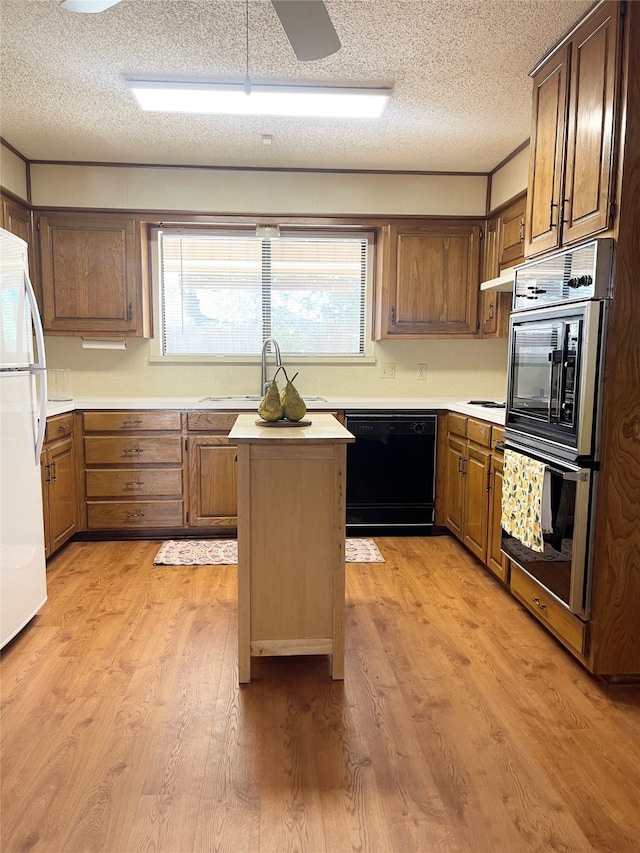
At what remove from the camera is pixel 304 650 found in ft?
7.22

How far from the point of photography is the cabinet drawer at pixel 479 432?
321 centimetres

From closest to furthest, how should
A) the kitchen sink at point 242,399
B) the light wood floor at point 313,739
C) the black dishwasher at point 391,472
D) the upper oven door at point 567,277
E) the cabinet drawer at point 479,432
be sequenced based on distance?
1. the light wood floor at point 313,739
2. the upper oven door at point 567,277
3. the cabinet drawer at point 479,432
4. the black dishwasher at point 391,472
5. the kitchen sink at point 242,399

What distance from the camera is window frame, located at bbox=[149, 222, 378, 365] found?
13.8 feet

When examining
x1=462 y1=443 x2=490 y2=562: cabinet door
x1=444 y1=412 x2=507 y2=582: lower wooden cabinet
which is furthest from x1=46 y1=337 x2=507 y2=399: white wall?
x1=462 y1=443 x2=490 y2=562: cabinet door

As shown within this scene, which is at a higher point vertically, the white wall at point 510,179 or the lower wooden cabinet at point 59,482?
the white wall at point 510,179

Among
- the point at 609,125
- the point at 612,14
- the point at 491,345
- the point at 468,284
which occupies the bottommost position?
the point at 491,345

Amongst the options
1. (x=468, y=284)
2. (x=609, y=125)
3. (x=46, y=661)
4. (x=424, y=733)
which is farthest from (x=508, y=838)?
(x=468, y=284)

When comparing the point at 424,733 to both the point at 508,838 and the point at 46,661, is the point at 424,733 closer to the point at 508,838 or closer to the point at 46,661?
the point at 508,838

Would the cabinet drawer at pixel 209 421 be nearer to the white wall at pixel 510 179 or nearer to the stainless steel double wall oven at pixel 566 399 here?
the stainless steel double wall oven at pixel 566 399

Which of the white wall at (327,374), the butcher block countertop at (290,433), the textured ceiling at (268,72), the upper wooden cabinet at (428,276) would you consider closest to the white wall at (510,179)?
the textured ceiling at (268,72)

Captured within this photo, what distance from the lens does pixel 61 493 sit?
3482 mm

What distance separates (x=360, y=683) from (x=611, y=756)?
0.84m

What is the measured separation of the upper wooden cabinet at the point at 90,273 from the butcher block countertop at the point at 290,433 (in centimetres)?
199

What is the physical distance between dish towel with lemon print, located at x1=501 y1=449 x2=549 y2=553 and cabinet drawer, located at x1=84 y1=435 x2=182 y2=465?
2102 millimetres
